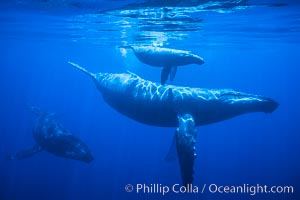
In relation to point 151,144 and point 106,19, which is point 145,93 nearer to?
point 106,19

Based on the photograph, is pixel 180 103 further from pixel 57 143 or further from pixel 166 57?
pixel 57 143

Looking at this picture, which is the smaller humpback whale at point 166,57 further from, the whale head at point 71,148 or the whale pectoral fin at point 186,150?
the whale head at point 71,148

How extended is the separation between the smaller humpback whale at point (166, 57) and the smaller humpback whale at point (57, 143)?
535 cm

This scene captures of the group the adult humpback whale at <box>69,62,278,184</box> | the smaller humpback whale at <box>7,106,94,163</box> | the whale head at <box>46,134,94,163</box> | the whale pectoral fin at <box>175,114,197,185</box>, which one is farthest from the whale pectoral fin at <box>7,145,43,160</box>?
the whale pectoral fin at <box>175,114,197,185</box>

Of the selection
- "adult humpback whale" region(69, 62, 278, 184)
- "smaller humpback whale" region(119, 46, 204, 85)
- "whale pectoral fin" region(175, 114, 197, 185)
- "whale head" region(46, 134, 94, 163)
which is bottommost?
"whale pectoral fin" region(175, 114, 197, 185)

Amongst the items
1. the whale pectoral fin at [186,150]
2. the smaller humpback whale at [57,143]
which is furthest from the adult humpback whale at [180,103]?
the smaller humpback whale at [57,143]

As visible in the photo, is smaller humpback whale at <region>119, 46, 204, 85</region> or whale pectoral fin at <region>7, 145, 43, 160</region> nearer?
smaller humpback whale at <region>119, 46, 204, 85</region>

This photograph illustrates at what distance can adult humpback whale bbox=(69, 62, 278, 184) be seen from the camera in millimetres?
11242

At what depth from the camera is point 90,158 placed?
14492mm

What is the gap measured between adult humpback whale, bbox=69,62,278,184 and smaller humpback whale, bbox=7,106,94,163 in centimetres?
297

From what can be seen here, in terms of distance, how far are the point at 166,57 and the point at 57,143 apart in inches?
280

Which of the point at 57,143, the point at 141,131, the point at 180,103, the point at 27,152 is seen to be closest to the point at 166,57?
the point at 180,103

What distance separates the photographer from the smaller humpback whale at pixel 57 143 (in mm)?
14547

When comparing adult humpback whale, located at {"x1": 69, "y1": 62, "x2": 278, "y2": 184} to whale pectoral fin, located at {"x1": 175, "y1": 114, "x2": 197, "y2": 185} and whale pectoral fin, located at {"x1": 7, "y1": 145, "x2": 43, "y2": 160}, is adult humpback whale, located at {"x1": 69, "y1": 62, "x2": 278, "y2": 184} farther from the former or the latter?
whale pectoral fin, located at {"x1": 7, "y1": 145, "x2": 43, "y2": 160}
